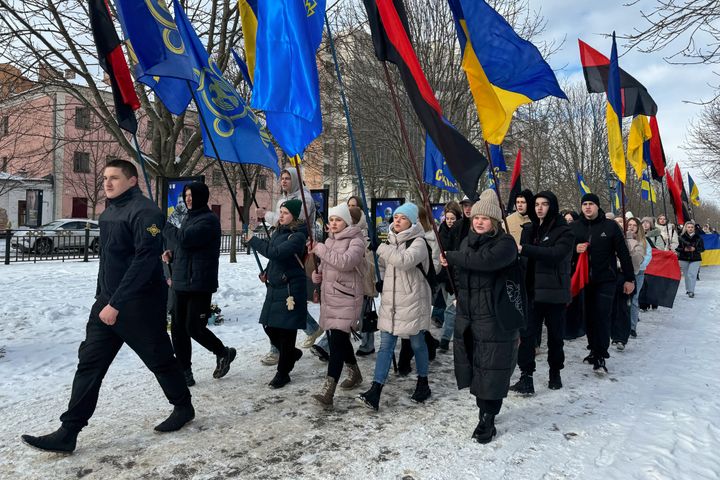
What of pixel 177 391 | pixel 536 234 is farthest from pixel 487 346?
pixel 177 391

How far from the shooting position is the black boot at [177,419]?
12.7 feet

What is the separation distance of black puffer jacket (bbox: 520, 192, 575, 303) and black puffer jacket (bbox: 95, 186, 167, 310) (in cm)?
323

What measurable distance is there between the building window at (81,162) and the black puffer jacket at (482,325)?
111 feet

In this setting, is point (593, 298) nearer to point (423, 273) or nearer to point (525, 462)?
point (423, 273)

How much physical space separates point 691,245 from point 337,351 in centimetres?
1210

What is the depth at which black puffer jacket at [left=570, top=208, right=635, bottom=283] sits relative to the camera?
5.74 meters

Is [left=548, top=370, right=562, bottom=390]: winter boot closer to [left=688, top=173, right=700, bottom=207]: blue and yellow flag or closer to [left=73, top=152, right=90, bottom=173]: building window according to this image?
[left=688, top=173, right=700, bottom=207]: blue and yellow flag

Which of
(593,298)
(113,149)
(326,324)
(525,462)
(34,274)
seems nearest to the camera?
(525,462)

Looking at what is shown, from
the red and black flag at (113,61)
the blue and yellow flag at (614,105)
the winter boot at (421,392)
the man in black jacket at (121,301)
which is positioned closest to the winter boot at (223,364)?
the man in black jacket at (121,301)

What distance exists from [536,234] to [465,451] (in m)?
2.51

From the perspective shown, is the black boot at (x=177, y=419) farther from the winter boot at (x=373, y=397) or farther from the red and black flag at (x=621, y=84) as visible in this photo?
the red and black flag at (x=621, y=84)

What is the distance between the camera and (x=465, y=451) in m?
3.63

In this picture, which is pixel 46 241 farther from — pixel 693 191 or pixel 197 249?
pixel 693 191

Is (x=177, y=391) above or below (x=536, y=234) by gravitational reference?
below
